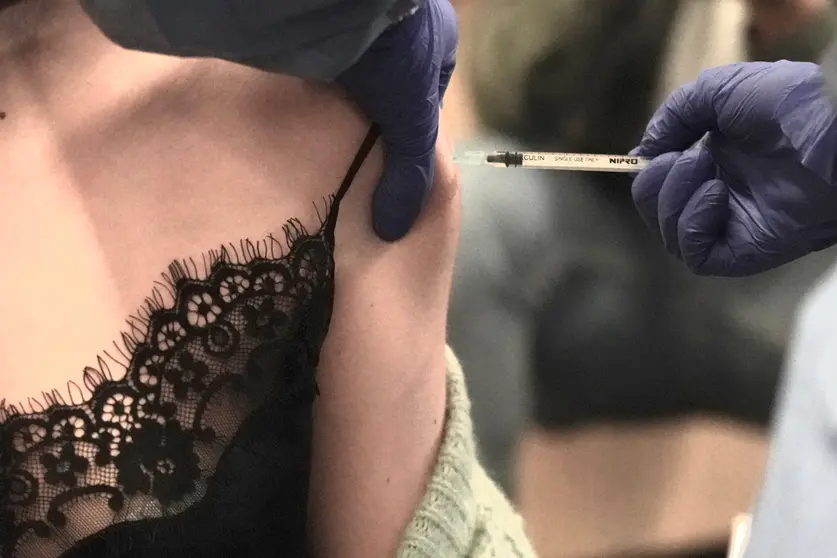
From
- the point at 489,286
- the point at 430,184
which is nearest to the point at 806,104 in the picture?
the point at 430,184

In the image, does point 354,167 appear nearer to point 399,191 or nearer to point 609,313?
point 399,191

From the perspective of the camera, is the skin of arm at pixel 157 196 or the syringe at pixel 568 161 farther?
the syringe at pixel 568 161

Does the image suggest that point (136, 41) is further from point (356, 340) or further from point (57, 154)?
point (356, 340)

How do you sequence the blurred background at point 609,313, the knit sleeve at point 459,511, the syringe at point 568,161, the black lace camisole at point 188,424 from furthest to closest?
the blurred background at point 609,313 < the syringe at point 568,161 < the knit sleeve at point 459,511 < the black lace camisole at point 188,424

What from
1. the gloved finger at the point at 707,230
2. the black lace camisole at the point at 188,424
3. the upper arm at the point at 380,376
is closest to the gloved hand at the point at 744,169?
the gloved finger at the point at 707,230

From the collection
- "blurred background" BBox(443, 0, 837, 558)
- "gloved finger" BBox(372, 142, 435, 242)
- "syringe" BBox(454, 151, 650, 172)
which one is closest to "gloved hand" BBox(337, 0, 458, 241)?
"gloved finger" BBox(372, 142, 435, 242)

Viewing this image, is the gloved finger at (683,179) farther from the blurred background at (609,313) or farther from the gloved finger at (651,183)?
the blurred background at (609,313)

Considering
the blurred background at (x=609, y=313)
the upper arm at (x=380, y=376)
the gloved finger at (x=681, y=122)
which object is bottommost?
the blurred background at (x=609, y=313)
